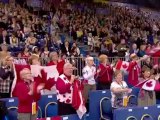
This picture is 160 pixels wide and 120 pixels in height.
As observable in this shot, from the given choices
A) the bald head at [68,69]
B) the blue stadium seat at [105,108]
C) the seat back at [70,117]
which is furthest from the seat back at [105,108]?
the seat back at [70,117]

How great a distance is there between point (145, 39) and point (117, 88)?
14992 millimetres

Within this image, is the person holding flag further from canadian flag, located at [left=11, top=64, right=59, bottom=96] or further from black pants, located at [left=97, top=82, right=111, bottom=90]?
canadian flag, located at [left=11, top=64, right=59, bottom=96]

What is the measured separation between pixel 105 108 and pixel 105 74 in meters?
1.76

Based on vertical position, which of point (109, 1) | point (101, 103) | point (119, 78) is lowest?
point (101, 103)

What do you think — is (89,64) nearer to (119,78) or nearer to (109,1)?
(119,78)

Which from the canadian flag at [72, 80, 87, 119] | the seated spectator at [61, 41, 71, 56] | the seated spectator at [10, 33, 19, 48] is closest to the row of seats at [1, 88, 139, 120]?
the canadian flag at [72, 80, 87, 119]

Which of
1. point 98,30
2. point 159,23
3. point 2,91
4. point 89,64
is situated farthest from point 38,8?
point 2,91

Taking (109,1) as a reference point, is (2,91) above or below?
below

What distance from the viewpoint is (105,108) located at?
7.44 meters

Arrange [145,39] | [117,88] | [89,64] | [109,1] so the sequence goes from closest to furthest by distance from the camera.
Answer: [117,88], [89,64], [145,39], [109,1]

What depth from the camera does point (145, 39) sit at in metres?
21.8

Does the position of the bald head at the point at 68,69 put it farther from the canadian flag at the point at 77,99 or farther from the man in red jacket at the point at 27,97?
the man in red jacket at the point at 27,97

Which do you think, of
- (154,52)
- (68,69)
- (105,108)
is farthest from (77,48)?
(68,69)

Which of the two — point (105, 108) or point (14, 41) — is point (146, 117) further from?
point (14, 41)
